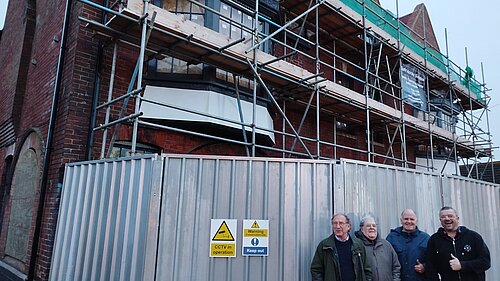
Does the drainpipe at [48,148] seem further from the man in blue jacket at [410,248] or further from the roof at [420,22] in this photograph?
the roof at [420,22]

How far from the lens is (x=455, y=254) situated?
13.4 ft

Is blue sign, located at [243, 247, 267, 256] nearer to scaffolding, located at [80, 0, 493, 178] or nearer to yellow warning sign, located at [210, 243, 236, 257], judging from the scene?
yellow warning sign, located at [210, 243, 236, 257]

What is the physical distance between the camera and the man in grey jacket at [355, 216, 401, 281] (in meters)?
4.17

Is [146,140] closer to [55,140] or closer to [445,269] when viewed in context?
[55,140]

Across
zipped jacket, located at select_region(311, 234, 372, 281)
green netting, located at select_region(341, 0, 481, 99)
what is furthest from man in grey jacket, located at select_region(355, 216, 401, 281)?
green netting, located at select_region(341, 0, 481, 99)

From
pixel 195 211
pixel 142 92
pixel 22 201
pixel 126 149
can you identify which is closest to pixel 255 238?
pixel 195 211

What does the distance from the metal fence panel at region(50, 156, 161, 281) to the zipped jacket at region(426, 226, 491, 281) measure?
331 centimetres

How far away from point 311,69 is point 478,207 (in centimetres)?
557

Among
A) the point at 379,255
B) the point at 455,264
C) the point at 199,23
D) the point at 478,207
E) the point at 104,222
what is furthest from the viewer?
the point at 199,23

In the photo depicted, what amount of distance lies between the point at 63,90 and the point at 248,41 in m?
3.50

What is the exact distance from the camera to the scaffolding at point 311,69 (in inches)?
235

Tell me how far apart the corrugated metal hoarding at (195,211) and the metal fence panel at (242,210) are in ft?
0.04

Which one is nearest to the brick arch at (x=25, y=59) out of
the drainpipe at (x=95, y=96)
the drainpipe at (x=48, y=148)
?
the drainpipe at (x=48, y=148)

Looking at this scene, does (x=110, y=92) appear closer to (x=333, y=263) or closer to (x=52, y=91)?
(x=52, y=91)
